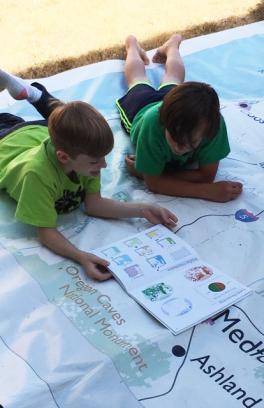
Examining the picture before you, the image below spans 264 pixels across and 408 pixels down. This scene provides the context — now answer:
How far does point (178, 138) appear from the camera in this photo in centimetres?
→ 136

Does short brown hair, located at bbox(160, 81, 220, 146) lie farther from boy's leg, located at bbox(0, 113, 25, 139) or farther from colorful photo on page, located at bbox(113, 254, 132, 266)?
boy's leg, located at bbox(0, 113, 25, 139)

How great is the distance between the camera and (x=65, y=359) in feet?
3.49

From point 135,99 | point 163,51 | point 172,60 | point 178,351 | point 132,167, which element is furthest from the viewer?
point 163,51

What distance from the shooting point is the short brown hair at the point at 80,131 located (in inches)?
48.0

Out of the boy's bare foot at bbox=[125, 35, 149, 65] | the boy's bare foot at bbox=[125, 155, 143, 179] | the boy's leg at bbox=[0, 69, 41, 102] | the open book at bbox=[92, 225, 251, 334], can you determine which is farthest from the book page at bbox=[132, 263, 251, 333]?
the boy's bare foot at bbox=[125, 35, 149, 65]

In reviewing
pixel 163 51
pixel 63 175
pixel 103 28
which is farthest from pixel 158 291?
pixel 103 28

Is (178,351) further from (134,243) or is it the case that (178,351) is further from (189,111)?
(189,111)

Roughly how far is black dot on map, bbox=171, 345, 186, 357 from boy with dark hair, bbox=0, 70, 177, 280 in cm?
24

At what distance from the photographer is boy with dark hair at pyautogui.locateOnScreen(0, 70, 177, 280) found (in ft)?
4.05

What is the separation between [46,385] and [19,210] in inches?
18.5

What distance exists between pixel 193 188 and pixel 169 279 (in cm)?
36

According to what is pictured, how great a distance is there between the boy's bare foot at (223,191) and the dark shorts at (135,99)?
0.39 meters

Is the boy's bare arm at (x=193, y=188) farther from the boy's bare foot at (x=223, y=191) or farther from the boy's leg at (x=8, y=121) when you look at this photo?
the boy's leg at (x=8, y=121)

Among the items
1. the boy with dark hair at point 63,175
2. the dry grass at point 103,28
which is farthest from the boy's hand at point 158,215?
the dry grass at point 103,28
